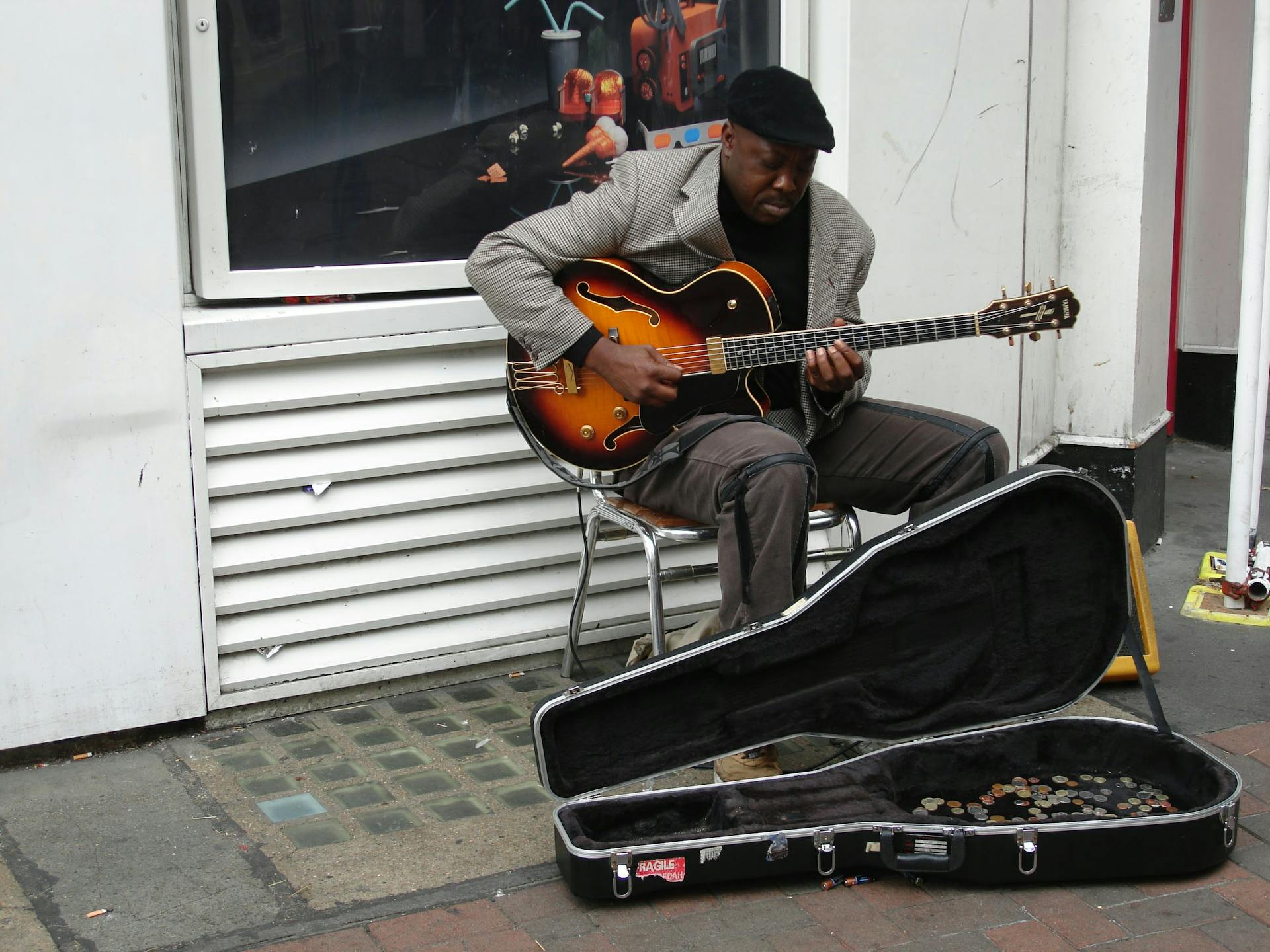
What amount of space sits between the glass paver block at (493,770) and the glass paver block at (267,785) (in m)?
0.40

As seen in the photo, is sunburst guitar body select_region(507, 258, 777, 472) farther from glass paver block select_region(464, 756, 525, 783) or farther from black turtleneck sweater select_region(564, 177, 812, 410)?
glass paver block select_region(464, 756, 525, 783)

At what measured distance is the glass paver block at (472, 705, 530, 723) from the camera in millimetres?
3502

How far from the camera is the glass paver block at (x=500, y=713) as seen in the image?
11.5ft

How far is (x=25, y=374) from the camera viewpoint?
3062 mm

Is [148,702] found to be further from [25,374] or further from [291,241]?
[291,241]

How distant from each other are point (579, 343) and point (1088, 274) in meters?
2.20

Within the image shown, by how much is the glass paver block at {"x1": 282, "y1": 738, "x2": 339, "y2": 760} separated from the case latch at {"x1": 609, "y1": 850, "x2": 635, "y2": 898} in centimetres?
104

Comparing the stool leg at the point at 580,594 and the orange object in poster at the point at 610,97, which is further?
the orange object in poster at the point at 610,97

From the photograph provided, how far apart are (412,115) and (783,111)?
101 centimetres

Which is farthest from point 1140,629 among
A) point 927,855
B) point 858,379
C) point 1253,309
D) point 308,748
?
point 308,748

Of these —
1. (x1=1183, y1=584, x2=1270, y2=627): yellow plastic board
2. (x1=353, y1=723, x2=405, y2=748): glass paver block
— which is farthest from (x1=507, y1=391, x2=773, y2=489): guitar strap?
(x1=1183, y1=584, x2=1270, y2=627): yellow plastic board

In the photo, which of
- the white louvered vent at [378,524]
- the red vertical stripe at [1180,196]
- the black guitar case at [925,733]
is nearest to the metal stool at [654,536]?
the white louvered vent at [378,524]

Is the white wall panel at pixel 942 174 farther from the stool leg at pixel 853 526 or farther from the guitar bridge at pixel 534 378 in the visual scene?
the guitar bridge at pixel 534 378

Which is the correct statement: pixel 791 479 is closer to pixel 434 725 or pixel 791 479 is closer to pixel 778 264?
pixel 778 264
